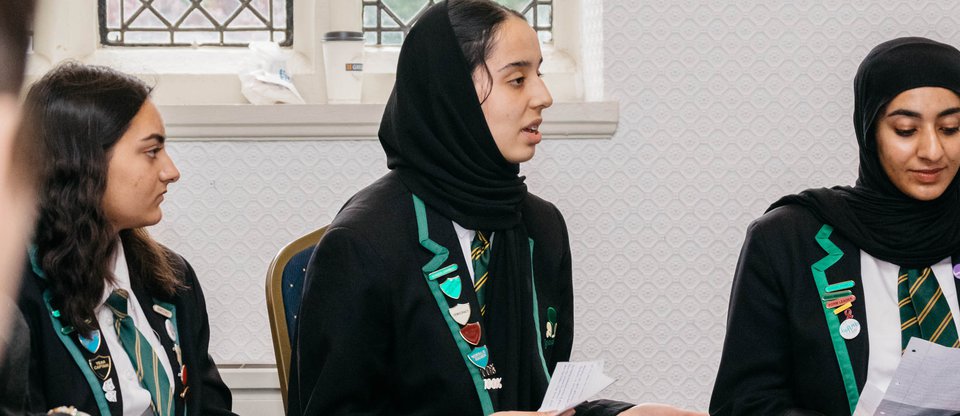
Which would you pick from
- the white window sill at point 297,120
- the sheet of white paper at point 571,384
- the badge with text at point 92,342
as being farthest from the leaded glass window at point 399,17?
the sheet of white paper at point 571,384

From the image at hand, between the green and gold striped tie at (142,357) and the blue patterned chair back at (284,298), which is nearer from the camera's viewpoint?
the green and gold striped tie at (142,357)

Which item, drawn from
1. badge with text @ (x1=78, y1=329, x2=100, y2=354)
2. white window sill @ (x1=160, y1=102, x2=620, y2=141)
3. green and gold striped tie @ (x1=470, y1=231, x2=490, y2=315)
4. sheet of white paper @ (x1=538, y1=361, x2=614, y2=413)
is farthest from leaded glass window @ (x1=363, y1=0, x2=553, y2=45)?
sheet of white paper @ (x1=538, y1=361, x2=614, y2=413)

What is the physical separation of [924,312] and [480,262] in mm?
782

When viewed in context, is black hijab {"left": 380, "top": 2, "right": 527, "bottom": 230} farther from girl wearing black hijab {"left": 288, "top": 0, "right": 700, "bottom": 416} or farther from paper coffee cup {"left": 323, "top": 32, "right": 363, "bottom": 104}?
paper coffee cup {"left": 323, "top": 32, "right": 363, "bottom": 104}

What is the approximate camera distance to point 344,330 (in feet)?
5.61

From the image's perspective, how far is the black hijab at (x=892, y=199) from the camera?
1910 mm

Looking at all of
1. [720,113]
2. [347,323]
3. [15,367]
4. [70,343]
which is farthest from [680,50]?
[15,367]

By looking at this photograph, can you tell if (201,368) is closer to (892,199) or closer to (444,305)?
(444,305)

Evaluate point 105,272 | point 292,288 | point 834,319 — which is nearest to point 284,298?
point 292,288

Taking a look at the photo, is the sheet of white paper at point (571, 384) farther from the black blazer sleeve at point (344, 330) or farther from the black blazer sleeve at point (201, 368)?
the black blazer sleeve at point (201, 368)

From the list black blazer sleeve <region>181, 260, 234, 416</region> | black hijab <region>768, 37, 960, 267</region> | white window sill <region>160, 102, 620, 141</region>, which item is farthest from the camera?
white window sill <region>160, 102, 620, 141</region>

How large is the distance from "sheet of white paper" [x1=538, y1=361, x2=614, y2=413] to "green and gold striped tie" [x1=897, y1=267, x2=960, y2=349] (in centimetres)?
63

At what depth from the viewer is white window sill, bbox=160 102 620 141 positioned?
294cm

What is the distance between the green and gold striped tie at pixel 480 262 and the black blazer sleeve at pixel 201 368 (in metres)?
0.58
